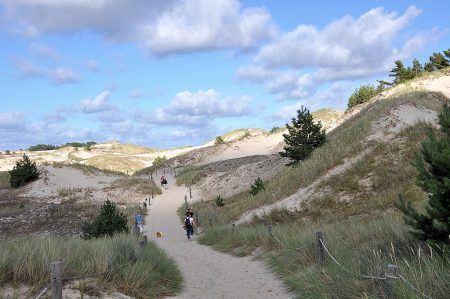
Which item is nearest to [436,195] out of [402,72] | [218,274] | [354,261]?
[354,261]

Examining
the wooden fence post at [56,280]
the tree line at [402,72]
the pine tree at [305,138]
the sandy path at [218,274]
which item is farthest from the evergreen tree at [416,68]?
the wooden fence post at [56,280]

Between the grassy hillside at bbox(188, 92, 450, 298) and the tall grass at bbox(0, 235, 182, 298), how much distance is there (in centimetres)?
316

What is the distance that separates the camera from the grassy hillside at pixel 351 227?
275 inches

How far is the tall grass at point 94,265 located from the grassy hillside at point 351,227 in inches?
124

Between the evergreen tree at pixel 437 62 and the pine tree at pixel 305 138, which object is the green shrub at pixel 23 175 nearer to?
the pine tree at pixel 305 138

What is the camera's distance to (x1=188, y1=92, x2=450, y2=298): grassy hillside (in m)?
6.98

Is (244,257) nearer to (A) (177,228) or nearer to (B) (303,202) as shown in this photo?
(B) (303,202)

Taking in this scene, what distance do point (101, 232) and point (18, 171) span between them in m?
36.0

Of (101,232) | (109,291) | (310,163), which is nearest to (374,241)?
(109,291)

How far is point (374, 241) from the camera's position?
10.3m

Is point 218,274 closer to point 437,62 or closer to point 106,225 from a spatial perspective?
point 106,225

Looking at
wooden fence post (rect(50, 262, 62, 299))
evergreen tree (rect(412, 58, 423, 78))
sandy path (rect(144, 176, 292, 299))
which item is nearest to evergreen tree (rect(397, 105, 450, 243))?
sandy path (rect(144, 176, 292, 299))

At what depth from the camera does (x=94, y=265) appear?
8781 millimetres

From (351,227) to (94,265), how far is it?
758cm
